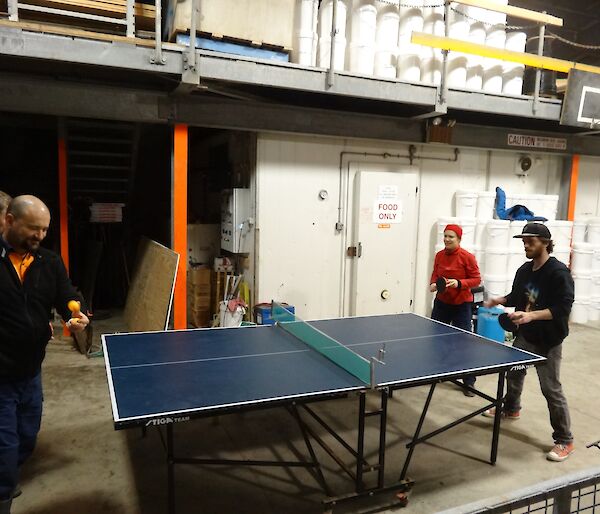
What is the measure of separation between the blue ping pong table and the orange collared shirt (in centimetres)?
A: 64

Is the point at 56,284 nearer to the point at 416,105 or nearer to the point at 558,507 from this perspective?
the point at 558,507

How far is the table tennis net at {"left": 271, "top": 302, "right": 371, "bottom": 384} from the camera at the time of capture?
251 cm

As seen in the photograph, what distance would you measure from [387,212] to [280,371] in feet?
12.0

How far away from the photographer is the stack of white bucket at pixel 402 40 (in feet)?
15.8

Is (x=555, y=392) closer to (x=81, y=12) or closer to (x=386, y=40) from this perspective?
(x=386, y=40)

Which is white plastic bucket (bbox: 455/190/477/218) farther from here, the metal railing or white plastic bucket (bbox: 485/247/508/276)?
the metal railing

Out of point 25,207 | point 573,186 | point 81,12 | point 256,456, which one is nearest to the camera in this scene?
point 25,207

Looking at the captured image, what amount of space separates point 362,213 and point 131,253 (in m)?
4.26

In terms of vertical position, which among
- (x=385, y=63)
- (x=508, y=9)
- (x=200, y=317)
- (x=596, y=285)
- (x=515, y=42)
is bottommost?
(x=200, y=317)

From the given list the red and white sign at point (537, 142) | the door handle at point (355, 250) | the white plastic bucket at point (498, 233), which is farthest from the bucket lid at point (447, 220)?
the red and white sign at point (537, 142)

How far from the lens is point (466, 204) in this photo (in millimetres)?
6293

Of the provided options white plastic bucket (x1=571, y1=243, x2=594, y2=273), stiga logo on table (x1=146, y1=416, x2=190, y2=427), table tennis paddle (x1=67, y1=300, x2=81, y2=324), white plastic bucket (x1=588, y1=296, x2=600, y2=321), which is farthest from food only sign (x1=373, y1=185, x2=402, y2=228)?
stiga logo on table (x1=146, y1=416, x2=190, y2=427)

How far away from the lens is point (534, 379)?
4.79m

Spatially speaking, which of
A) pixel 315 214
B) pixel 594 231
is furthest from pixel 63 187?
pixel 594 231
